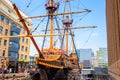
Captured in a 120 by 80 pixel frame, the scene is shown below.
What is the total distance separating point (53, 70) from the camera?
2305 centimetres

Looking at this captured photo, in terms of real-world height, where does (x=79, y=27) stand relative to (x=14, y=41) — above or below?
above

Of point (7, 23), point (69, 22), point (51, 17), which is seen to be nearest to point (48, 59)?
point (51, 17)

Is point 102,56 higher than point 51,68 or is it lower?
lower

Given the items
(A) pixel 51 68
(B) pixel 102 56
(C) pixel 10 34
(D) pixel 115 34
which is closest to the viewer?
(D) pixel 115 34

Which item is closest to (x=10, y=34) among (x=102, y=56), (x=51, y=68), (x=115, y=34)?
(x=51, y=68)

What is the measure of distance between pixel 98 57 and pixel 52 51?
157148mm

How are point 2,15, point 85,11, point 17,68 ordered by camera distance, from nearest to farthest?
point 85,11, point 2,15, point 17,68

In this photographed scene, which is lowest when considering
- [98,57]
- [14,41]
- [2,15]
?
[98,57]

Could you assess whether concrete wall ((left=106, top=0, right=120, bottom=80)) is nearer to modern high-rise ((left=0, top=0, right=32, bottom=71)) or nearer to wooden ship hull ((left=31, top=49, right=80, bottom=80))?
wooden ship hull ((left=31, top=49, right=80, bottom=80))

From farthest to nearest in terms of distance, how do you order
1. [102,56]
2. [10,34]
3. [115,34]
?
[102,56] < [10,34] < [115,34]

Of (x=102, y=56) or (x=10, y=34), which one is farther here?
(x=102, y=56)

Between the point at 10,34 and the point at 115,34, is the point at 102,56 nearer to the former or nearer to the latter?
the point at 10,34

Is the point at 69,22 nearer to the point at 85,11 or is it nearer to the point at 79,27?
the point at 79,27

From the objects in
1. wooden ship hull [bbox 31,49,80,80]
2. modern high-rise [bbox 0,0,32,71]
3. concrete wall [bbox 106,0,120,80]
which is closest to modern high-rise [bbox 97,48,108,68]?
modern high-rise [bbox 0,0,32,71]
